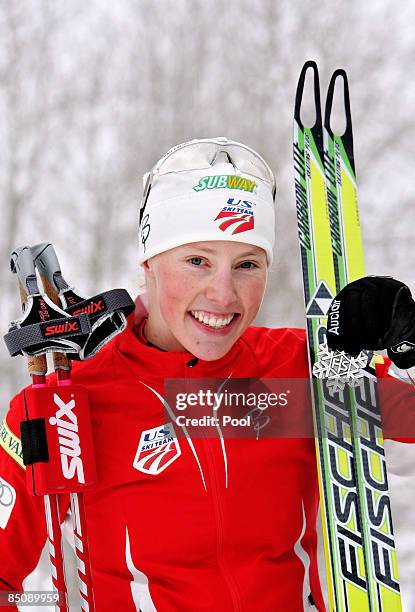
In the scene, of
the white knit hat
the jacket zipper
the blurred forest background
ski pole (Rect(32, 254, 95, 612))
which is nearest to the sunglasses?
the white knit hat

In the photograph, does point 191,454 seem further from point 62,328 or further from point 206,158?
point 206,158

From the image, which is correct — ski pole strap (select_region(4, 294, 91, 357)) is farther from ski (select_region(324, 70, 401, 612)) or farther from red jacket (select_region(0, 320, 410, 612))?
ski (select_region(324, 70, 401, 612))

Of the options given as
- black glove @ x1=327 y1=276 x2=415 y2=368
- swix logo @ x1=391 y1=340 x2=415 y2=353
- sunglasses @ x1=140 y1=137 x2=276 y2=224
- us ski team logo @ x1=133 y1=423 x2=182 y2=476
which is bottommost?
us ski team logo @ x1=133 y1=423 x2=182 y2=476

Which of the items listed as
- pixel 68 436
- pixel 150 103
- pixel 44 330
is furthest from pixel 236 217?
pixel 150 103

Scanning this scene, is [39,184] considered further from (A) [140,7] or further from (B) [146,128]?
(A) [140,7]

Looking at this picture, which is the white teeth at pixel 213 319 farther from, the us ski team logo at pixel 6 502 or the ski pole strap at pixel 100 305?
the us ski team logo at pixel 6 502

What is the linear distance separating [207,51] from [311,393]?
10.4 ft

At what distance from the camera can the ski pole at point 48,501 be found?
59.7 inches

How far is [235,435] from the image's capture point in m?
1.55

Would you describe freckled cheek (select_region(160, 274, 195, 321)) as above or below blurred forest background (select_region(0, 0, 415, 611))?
below

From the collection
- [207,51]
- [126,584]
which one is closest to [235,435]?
[126,584]

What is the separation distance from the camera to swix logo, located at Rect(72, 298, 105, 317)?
5.00 feet

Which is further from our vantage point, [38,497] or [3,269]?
[3,269]

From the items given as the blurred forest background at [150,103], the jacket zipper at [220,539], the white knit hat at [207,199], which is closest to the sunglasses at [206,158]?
the white knit hat at [207,199]
